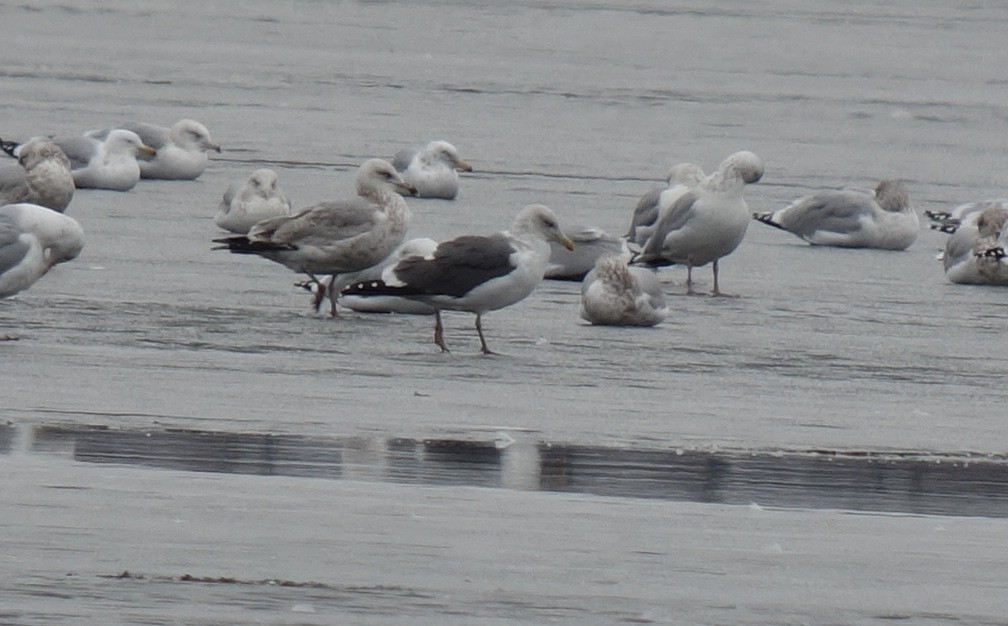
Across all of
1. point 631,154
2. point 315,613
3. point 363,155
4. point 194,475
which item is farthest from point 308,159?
point 315,613

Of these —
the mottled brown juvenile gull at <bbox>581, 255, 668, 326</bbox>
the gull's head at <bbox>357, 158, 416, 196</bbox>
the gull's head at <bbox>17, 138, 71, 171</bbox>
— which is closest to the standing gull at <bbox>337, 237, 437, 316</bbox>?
the gull's head at <bbox>357, 158, 416, 196</bbox>

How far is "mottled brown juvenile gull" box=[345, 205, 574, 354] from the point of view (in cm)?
1116

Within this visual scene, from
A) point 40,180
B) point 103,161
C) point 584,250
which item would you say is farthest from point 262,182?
point 103,161

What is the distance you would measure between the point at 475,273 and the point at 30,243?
2.17m

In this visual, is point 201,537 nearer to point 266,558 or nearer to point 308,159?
point 266,558

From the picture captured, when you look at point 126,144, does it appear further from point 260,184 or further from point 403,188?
point 403,188

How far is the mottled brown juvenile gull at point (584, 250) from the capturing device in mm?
13547

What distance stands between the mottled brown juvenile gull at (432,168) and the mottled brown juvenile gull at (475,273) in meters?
5.36

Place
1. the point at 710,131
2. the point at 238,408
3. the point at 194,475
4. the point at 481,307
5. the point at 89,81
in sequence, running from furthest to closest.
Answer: the point at 89,81 → the point at 710,131 → the point at 481,307 → the point at 238,408 → the point at 194,475

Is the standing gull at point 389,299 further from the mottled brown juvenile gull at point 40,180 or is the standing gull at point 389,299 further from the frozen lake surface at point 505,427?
the mottled brown juvenile gull at point 40,180

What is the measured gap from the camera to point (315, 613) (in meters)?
6.29

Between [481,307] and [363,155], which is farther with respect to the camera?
[363,155]

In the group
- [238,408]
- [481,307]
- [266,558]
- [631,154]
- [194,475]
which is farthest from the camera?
[631,154]

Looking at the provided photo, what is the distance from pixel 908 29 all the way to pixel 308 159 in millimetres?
18577
